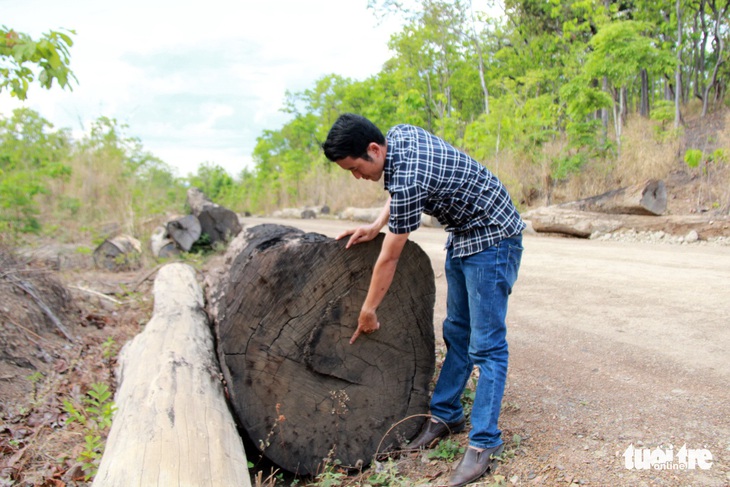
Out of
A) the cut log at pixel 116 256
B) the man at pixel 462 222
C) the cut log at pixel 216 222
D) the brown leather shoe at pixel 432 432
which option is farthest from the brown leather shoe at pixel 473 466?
the cut log at pixel 216 222

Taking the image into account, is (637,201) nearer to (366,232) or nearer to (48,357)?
(366,232)

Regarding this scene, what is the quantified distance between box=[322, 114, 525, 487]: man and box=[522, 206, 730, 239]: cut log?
8.99 meters

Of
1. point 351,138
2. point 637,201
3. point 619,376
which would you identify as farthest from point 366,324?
point 637,201

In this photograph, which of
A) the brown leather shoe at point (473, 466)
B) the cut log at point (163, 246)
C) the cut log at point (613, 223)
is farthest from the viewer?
the cut log at point (163, 246)

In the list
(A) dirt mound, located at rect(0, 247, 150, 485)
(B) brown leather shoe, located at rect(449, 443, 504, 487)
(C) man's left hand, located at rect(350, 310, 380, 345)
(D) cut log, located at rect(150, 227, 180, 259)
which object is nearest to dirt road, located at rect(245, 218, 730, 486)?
(B) brown leather shoe, located at rect(449, 443, 504, 487)

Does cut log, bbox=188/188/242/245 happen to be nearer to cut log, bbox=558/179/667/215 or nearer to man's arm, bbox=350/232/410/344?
cut log, bbox=558/179/667/215

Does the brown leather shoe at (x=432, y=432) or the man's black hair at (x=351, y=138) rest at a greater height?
the man's black hair at (x=351, y=138)

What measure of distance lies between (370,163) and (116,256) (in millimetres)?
8253

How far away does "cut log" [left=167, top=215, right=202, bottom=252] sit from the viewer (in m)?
10.6

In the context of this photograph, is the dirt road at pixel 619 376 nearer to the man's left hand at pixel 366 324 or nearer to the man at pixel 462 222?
the man at pixel 462 222

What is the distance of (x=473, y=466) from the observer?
2.78m

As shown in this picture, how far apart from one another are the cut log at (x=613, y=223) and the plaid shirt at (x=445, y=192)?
29.5ft

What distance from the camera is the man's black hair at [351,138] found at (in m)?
2.64

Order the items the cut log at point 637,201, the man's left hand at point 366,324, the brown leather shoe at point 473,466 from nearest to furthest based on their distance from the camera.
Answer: the brown leather shoe at point 473,466 < the man's left hand at point 366,324 < the cut log at point 637,201
